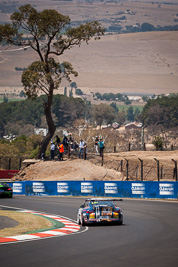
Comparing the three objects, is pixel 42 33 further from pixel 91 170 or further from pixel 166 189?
pixel 166 189

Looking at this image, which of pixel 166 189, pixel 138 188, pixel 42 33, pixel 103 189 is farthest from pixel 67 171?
pixel 166 189

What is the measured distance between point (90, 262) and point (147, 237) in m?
4.89

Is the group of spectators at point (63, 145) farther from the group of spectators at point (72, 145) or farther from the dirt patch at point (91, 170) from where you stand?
the dirt patch at point (91, 170)

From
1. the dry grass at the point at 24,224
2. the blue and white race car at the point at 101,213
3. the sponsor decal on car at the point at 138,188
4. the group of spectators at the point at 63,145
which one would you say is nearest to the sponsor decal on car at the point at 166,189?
the sponsor decal on car at the point at 138,188

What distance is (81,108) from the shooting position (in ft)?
589

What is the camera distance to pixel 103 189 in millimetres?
37469

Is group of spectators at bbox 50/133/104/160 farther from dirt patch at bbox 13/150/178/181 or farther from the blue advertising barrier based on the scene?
the blue advertising barrier

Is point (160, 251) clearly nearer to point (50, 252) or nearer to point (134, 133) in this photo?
point (50, 252)

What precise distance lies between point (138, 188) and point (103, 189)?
2719mm

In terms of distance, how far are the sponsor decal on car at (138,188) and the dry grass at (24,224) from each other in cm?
1245

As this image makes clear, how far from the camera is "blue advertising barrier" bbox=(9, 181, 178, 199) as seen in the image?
1356 inches

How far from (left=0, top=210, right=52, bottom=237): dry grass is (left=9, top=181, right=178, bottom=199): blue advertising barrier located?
12177 millimetres

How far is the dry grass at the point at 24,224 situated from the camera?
18.1 meters

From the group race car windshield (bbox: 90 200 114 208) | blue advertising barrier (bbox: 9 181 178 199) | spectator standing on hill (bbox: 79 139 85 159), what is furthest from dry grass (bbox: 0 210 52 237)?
spectator standing on hill (bbox: 79 139 85 159)
